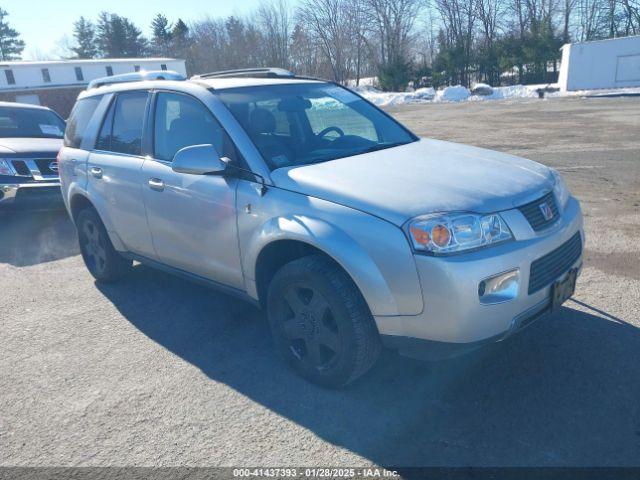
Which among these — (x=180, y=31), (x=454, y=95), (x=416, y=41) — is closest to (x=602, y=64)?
(x=454, y=95)

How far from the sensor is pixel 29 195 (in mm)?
7352

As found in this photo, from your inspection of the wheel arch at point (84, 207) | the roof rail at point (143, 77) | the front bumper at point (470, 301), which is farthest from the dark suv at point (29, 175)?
the front bumper at point (470, 301)

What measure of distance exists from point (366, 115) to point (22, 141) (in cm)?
634

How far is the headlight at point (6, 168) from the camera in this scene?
7375 mm

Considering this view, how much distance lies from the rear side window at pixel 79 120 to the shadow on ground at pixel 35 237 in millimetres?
1663

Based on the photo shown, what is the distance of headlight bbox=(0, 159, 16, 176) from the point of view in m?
7.38

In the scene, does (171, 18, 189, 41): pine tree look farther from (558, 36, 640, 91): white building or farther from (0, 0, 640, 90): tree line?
(558, 36, 640, 91): white building

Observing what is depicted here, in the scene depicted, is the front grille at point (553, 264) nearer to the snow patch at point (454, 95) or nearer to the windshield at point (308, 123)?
the windshield at point (308, 123)

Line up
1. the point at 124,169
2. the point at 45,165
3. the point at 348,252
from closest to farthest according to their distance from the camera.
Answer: the point at 348,252 → the point at 124,169 → the point at 45,165

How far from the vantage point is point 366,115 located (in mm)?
4387

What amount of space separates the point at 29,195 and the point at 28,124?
2377mm

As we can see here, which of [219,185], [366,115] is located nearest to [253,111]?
[219,185]

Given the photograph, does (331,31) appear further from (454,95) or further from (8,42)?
(8,42)

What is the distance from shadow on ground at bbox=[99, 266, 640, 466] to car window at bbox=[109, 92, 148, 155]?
5.10 feet
